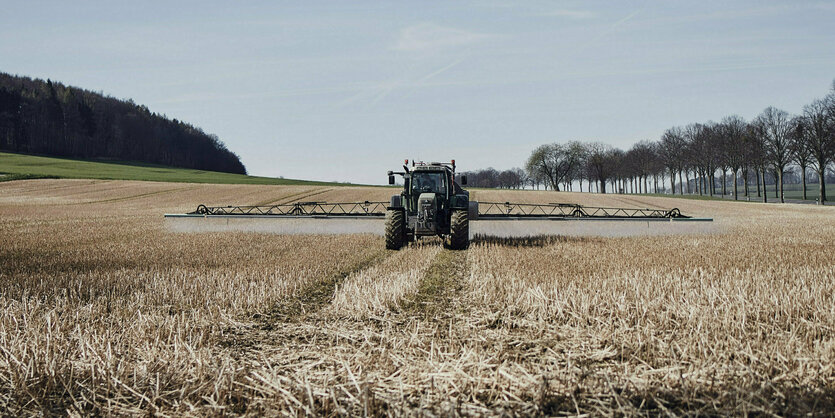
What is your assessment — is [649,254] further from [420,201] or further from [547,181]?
[547,181]

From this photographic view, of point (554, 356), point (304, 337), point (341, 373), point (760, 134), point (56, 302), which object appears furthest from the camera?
point (760, 134)

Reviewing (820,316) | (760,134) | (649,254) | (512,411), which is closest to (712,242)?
(649,254)

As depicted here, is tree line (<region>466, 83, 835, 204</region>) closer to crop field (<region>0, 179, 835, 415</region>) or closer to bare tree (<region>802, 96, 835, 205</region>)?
bare tree (<region>802, 96, 835, 205</region>)

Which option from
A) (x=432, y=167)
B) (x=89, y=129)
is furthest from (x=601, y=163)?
(x=89, y=129)

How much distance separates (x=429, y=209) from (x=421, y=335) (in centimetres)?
805

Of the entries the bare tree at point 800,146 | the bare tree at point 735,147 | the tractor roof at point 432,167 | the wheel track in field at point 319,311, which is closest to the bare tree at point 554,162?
the bare tree at point 735,147

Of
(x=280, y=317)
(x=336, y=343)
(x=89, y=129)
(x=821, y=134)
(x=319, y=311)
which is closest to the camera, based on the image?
(x=336, y=343)

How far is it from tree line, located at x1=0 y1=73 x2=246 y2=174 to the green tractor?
4123 inches

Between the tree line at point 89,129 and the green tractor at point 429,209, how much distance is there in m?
105

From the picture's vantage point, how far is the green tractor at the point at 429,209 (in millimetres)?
12664

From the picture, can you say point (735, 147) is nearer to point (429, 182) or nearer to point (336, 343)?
point (429, 182)

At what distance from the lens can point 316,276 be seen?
843 cm

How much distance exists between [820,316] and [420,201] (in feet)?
28.6

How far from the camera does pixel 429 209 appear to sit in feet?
41.9
